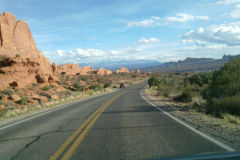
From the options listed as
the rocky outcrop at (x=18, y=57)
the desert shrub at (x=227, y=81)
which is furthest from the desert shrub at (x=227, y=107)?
the rocky outcrop at (x=18, y=57)

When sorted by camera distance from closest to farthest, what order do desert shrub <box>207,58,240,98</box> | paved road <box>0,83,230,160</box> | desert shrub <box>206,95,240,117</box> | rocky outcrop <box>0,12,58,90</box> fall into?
paved road <box>0,83,230,160</box> → desert shrub <box>206,95,240,117</box> → desert shrub <box>207,58,240,98</box> → rocky outcrop <box>0,12,58,90</box>

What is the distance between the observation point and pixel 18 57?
32875 mm

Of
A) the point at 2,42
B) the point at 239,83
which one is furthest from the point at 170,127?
the point at 2,42

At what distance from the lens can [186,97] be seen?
18156 mm

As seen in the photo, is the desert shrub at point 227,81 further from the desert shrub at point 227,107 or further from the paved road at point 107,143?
the paved road at point 107,143

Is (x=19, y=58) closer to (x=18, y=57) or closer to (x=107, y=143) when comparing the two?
(x=18, y=57)

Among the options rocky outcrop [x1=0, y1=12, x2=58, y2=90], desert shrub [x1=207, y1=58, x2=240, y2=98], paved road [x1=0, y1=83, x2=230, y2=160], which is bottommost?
paved road [x1=0, y1=83, x2=230, y2=160]

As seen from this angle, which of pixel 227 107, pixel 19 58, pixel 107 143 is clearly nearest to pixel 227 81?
pixel 227 107

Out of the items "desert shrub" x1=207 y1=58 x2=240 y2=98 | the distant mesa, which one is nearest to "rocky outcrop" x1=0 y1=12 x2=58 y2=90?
the distant mesa

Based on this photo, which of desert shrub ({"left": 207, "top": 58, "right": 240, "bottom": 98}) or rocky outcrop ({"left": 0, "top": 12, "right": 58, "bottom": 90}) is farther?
rocky outcrop ({"left": 0, "top": 12, "right": 58, "bottom": 90})

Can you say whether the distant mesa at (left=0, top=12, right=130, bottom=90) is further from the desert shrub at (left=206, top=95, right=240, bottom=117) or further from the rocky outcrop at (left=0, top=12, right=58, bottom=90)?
the desert shrub at (left=206, top=95, right=240, bottom=117)

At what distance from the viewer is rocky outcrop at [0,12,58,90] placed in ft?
99.1

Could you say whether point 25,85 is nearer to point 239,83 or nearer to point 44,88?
point 44,88

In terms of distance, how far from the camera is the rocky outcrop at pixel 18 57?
30.2m
